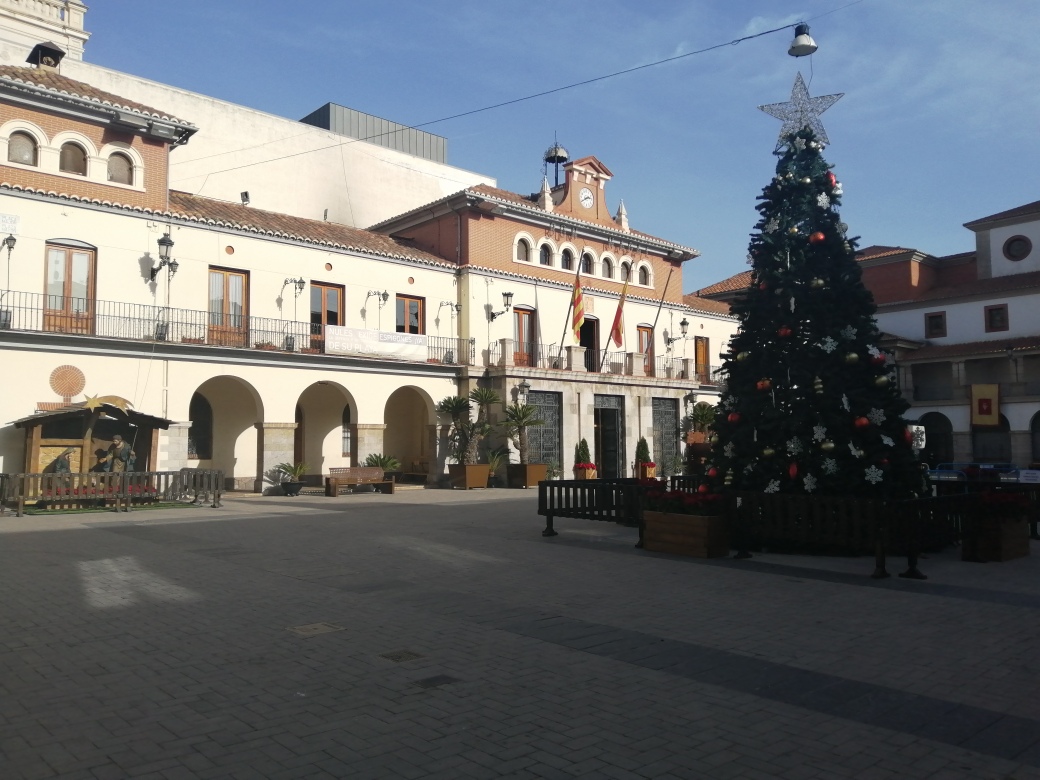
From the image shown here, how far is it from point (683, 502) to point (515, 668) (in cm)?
576

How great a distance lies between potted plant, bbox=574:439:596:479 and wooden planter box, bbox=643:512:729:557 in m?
16.7

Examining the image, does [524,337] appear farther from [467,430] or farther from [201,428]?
[201,428]

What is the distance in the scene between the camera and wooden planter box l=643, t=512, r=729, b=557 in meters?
10.6

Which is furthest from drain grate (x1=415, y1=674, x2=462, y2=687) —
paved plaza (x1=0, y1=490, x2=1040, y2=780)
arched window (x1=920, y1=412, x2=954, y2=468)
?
arched window (x1=920, y1=412, x2=954, y2=468)

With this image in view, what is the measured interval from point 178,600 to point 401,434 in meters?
23.4

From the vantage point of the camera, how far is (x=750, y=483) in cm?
1168

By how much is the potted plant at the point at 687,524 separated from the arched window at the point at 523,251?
21.4 meters

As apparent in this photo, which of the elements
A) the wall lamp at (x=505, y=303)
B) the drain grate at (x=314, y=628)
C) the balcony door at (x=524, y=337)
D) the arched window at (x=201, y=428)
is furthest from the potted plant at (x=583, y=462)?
Result: the drain grate at (x=314, y=628)

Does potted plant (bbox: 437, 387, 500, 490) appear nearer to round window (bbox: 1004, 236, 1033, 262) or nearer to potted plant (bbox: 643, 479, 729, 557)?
potted plant (bbox: 643, 479, 729, 557)

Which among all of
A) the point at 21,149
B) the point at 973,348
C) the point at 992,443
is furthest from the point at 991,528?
the point at 992,443

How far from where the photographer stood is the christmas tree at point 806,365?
→ 11.1m

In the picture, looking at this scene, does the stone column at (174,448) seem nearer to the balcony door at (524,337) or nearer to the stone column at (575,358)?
the balcony door at (524,337)

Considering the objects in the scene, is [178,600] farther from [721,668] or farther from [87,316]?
[87,316]

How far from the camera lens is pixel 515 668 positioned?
223 inches
